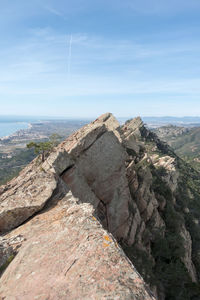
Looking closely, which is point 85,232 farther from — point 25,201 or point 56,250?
point 25,201

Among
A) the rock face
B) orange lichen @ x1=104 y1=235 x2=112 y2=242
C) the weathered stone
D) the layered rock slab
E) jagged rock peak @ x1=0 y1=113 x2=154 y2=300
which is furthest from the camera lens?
the weathered stone

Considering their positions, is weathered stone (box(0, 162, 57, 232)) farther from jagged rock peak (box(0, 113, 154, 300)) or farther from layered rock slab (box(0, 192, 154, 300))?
layered rock slab (box(0, 192, 154, 300))

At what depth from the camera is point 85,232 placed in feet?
32.8

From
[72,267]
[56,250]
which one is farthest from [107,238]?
Answer: [56,250]

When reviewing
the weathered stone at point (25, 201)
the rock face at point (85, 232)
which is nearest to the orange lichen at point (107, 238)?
the rock face at point (85, 232)

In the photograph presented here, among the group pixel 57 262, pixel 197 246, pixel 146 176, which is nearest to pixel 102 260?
pixel 57 262

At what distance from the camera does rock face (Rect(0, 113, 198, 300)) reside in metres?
7.65

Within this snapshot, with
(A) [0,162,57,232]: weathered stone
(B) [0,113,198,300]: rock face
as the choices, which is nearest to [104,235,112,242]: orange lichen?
(B) [0,113,198,300]: rock face

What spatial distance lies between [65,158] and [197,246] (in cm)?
3498

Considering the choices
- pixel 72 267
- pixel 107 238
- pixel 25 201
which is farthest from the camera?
pixel 25 201

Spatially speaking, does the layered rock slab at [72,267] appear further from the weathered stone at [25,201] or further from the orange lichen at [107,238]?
the weathered stone at [25,201]

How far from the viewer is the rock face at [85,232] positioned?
301 inches

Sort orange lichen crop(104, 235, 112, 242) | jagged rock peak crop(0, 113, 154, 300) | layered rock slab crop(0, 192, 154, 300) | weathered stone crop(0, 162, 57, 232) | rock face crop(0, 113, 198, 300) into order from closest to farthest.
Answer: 1. layered rock slab crop(0, 192, 154, 300)
2. jagged rock peak crop(0, 113, 154, 300)
3. rock face crop(0, 113, 198, 300)
4. orange lichen crop(104, 235, 112, 242)
5. weathered stone crop(0, 162, 57, 232)

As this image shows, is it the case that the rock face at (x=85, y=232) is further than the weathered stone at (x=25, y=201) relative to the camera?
No
